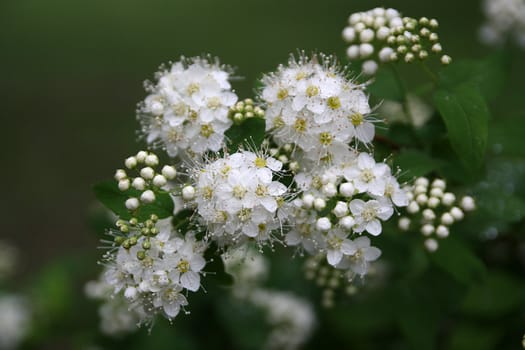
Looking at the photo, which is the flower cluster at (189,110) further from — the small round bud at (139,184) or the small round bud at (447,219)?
the small round bud at (447,219)

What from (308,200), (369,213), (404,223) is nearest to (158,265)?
(308,200)

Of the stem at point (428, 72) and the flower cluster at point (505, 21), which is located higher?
the flower cluster at point (505, 21)

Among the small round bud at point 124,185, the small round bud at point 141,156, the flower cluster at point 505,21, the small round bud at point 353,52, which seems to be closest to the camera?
the small round bud at point 124,185

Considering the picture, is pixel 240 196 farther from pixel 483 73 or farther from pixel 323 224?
pixel 483 73

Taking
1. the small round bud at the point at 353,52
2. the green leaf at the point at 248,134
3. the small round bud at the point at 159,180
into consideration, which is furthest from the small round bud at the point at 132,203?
the small round bud at the point at 353,52

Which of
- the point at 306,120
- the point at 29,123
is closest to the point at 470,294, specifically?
the point at 306,120

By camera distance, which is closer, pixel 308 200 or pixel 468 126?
pixel 308 200
